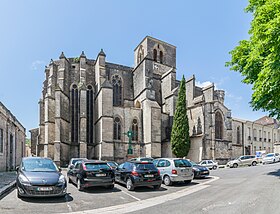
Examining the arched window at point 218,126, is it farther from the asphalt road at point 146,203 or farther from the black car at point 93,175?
the black car at point 93,175

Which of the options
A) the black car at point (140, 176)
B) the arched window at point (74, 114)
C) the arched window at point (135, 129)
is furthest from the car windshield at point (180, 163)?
the arched window at point (74, 114)

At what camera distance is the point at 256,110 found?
15992mm

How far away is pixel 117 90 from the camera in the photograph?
40.6m

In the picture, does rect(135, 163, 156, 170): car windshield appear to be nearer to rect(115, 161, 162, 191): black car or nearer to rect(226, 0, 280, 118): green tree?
rect(115, 161, 162, 191): black car

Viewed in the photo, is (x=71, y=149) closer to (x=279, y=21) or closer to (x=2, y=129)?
(x=2, y=129)

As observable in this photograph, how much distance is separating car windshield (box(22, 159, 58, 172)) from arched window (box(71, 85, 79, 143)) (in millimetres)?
25583

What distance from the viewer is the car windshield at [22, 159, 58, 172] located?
1061cm

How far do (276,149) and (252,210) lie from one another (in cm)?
3328

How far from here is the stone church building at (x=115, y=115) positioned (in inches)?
1302

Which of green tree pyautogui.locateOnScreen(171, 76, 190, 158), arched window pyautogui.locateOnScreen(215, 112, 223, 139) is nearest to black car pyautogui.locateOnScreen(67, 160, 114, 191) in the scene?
green tree pyautogui.locateOnScreen(171, 76, 190, 158)

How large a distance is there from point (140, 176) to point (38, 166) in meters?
4.73

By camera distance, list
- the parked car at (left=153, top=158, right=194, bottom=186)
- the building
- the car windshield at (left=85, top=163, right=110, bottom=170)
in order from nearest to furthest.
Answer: the car windshield at (left=85, top=163, right=110, bottom=170) → the parked car at (left=153, top=158, right=194, bottom=186) → the building

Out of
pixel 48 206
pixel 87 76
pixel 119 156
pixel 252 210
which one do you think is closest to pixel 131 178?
pixel 48 206

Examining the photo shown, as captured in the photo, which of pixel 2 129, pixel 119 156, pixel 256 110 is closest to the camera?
pixel 256 110
